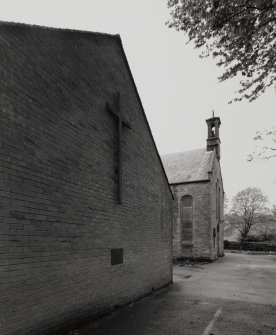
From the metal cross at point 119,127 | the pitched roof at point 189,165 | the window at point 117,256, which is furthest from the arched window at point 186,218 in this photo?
the metal cross at point 119,127

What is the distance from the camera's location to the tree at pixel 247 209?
45.9 meters

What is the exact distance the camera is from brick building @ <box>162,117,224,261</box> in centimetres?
2639

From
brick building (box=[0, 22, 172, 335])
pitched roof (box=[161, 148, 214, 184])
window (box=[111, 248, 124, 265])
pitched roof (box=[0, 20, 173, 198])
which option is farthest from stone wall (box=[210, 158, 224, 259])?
pitched roof (box=[0, 20, 173, 198])

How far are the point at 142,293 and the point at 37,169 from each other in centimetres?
614

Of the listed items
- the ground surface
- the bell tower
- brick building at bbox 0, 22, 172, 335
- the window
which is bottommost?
the ground surface

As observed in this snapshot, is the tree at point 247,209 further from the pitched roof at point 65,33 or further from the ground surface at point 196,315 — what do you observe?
the pitched roof at point 65,33

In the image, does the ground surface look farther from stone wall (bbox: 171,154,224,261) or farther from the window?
stone wall (bbox: 171,154,224,261)

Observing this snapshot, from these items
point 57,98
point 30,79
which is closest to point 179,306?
point 57,98

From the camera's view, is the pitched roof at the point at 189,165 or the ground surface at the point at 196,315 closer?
the ground surface at the point at 196,315

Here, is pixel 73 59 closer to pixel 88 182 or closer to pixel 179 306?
pixel 88 182

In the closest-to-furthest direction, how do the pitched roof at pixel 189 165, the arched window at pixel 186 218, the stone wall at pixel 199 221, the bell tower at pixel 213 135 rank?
1. the stone wall at pixel 199 221
2. the arched window at pixel 186 218
3. the pitched roof at pixel 189 165
4. the bell tower at pixel 213 135

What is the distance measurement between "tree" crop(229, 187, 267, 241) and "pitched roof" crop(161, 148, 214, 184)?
20627 millimetres

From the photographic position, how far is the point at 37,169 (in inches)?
189

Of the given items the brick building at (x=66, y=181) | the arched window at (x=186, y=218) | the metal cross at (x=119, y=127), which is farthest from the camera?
the arched window at (x=186, y=218)
